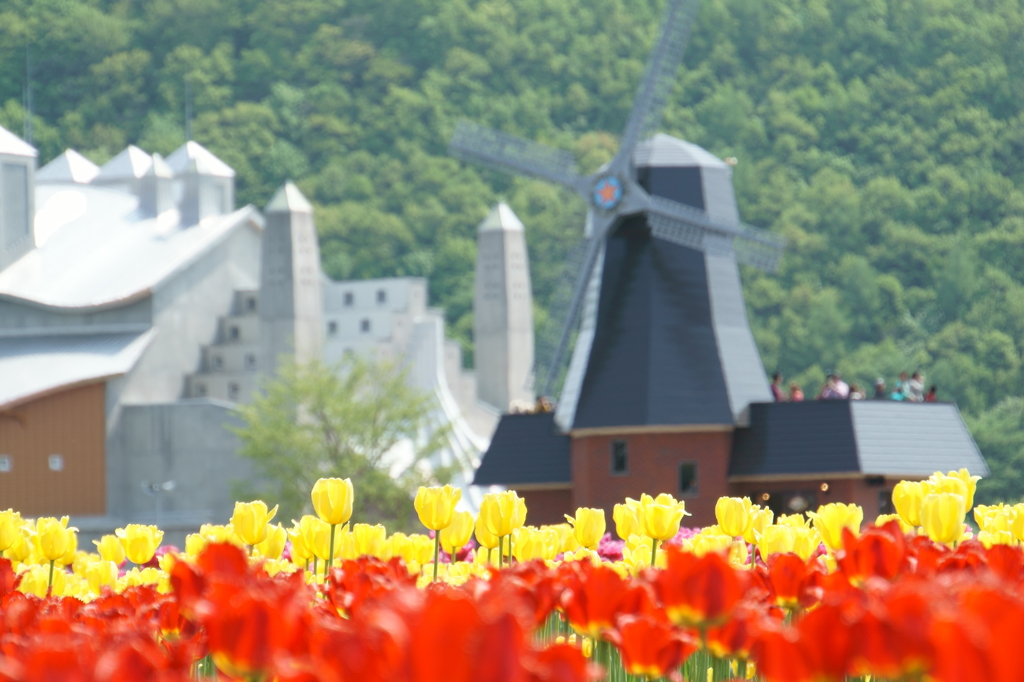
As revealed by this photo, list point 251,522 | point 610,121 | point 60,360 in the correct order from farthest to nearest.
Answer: point 610,121 → point 60,360 → point 251,522

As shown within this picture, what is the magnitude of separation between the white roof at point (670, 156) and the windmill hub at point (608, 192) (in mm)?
494

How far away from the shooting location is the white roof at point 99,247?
4806 cm

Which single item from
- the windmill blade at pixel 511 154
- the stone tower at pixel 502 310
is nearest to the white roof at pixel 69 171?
the stone tower at pixel 502 310

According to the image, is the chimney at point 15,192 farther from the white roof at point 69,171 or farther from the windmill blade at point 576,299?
the windmill blade at point 576,299

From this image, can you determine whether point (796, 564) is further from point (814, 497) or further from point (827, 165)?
point (827, 165)

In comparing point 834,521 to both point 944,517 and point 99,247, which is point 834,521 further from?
point 99,247

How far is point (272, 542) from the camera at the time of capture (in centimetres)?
516

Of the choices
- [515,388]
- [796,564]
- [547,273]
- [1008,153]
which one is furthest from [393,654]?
[1008,153]

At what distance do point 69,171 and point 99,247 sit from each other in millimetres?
11405

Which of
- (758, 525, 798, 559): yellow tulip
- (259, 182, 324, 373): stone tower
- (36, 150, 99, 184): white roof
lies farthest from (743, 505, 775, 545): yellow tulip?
(36, 150, 99, 184): white roof

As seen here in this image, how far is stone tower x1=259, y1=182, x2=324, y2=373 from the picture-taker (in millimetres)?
47188

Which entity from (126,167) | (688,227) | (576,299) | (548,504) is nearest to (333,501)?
(688,227)

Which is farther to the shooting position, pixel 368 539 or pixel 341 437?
pixel 341 437

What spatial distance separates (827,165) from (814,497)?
185ft
